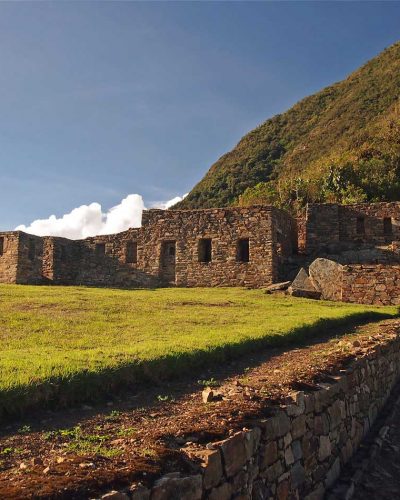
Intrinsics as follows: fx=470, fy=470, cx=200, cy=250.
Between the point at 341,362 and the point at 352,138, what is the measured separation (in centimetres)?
6007

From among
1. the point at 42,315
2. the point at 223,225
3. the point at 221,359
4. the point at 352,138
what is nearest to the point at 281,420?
the point at 221,359

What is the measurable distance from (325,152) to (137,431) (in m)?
66.9

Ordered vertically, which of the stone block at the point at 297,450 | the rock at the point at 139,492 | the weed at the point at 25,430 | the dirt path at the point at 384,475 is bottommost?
the dirt path at the point at 384,475

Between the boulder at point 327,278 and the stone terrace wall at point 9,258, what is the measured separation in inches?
700

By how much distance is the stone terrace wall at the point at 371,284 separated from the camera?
22.0m

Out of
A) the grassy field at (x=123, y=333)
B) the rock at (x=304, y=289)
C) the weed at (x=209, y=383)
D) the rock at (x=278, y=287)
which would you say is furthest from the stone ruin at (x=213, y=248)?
the weed at (x=209, y=383)

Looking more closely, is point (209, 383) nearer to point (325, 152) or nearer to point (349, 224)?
point (349, 224)

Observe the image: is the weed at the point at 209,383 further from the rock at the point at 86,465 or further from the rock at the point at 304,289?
the rock at the point at 304,289

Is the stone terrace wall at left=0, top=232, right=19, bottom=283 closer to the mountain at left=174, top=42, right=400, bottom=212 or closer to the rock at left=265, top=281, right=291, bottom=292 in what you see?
the rock at left=265, top=281, right=291, bottom=292

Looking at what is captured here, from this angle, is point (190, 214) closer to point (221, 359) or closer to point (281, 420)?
point (221, 359)

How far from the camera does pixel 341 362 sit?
9234mm

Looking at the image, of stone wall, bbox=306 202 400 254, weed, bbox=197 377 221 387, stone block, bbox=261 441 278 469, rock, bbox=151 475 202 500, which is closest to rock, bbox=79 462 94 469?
rock, bbox=151 475 202 500

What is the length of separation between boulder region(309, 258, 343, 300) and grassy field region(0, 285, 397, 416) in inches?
79.9

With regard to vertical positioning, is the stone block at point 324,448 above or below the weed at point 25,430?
below
